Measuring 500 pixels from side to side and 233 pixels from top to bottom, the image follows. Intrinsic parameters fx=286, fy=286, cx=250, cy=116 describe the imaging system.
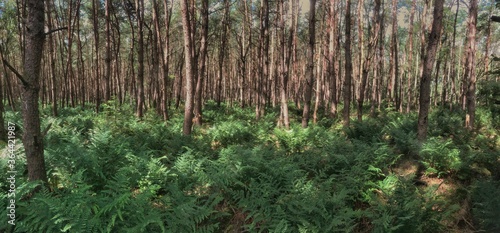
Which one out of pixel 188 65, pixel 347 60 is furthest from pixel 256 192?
pixel 347 60

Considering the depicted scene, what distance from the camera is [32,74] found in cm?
364

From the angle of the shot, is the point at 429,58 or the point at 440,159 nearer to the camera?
the point at 440,159

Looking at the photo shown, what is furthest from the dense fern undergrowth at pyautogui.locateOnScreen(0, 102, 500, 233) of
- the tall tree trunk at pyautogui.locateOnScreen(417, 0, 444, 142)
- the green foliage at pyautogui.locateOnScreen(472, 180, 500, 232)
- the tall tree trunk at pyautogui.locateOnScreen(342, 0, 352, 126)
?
the tall tree trunk at pyautogui.locateOnScreen(342, 0, 352, 126)

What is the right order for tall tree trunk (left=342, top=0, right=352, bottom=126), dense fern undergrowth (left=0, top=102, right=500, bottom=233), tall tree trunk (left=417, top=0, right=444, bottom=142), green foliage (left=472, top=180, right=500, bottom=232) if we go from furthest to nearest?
tall tree trunk (left=342, top=0, right=352, bottom=126) < tall tree trunk (left=417, top=0, right=444, bottom=142) < green foliage (left=472, top=180, right=500, bottom=232) < dense fern undergrowth (left=0, top=102, right=500, bottom=233)

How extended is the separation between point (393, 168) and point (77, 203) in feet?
22.3

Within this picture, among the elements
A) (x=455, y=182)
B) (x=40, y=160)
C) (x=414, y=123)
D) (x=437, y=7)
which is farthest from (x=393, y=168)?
(x=40, y=160)

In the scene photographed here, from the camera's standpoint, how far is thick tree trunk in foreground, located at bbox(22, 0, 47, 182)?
3562 mm

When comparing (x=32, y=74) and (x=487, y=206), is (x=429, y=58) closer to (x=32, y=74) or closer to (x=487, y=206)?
(x=487, y=206)

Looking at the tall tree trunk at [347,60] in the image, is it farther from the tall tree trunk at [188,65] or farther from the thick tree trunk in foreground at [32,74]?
the thick tree trunk in foreground at [32,74]

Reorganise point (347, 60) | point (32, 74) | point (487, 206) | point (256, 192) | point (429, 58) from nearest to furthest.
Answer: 1. point (32, 74)
2. point (487, 206)
3. point (256, 192)
4. point (429, 58)
5. point (347, 60)

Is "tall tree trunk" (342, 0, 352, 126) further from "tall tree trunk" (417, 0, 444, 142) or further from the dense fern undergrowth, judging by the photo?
"tall tree trunk" (417, 0, 444, 142)

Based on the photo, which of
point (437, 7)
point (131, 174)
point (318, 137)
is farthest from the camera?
point (318, 137)

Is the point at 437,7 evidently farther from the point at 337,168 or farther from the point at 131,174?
the point at 131,174

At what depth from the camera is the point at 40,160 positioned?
13.1 feet
